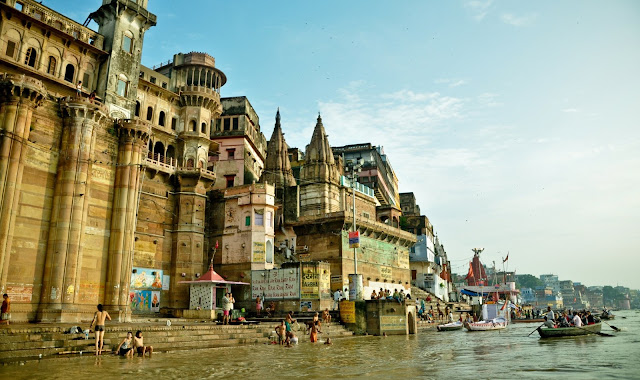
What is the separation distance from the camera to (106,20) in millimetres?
32000

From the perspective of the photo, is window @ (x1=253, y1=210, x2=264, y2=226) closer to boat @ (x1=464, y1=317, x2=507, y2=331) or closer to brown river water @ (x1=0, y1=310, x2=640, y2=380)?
brown river water @ (x1=0, y1=310, x2=640, y2=380)

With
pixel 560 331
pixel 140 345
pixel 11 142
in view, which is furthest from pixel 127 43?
pixel 560 331

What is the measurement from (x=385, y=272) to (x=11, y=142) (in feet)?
109

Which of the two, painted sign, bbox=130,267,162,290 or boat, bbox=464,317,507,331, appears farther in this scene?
boat, bbox=464,317,507,331

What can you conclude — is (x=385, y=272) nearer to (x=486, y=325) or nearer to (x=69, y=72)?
(x=486, y=325)

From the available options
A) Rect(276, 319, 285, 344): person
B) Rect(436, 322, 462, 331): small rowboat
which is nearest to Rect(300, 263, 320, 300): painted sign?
Rect(276, 319, 285, 344): person

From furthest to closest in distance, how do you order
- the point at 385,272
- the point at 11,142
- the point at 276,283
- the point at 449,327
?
the point at 385,272, the point at 449,327, the point at 276,283, the point at 11,142

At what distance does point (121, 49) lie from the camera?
103 ft

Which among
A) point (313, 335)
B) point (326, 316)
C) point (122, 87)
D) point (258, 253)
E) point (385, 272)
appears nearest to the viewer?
point (313, 335)

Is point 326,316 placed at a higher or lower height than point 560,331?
higher

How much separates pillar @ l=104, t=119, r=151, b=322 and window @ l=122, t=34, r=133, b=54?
761cm

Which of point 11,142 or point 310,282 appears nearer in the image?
point 11,142

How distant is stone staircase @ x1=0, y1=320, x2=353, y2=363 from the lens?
1422 cm

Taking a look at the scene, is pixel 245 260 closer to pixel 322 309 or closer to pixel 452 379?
pixel 322 309
